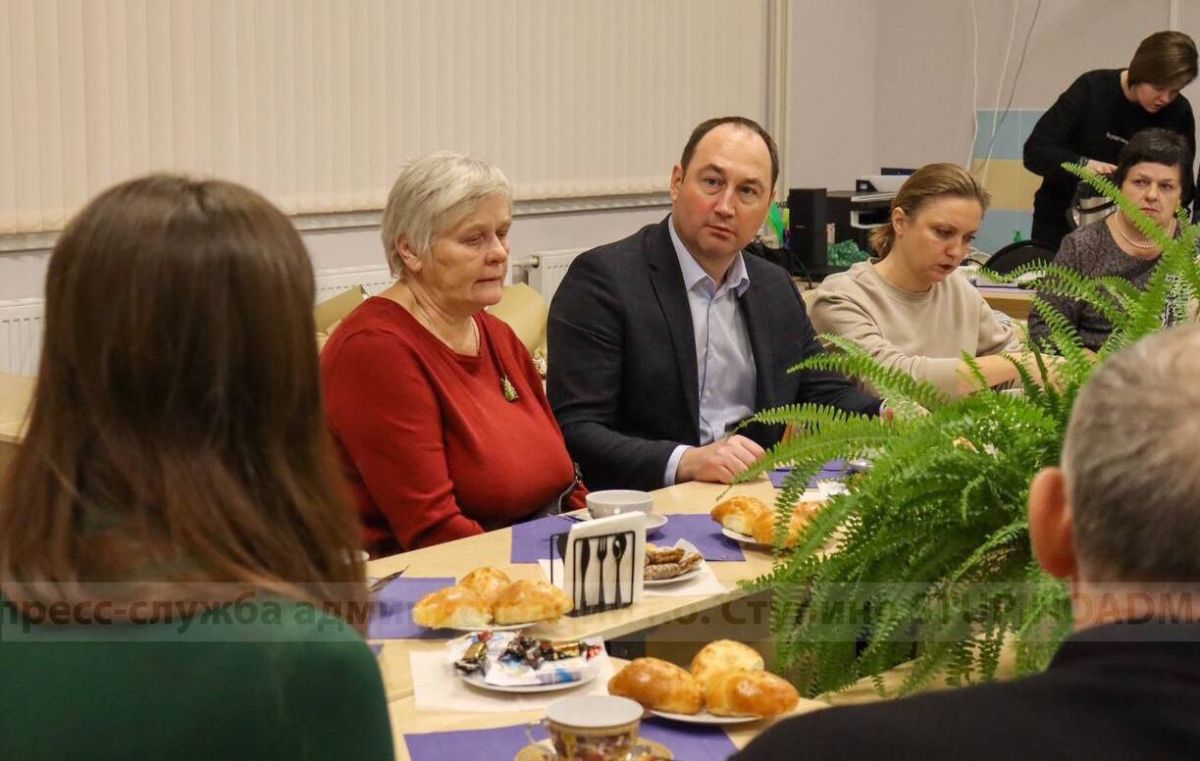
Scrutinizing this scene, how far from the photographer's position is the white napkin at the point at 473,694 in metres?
1.62

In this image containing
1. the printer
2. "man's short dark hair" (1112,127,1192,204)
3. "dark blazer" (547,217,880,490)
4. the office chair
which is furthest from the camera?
the printer

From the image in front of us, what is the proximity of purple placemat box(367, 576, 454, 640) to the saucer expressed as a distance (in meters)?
0.35

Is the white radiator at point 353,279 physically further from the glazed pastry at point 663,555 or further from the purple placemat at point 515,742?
the purple placemat at point 515,742

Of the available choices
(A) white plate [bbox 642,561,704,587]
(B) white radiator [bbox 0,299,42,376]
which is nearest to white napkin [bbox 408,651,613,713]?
(A) white plate [bbox 642,561,704,587]

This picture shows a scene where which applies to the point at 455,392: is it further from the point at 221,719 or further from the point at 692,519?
the point at 221,719

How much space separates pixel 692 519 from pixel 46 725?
153cm

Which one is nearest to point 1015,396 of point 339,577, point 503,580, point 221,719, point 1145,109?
point 503,580

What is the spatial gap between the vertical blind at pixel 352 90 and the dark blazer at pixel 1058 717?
12.4 feet

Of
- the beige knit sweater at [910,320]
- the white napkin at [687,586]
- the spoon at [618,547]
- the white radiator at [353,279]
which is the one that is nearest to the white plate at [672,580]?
the white napkin at [687,586]

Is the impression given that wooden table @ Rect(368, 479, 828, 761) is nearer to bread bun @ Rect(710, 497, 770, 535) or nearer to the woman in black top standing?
bread bun @ Rect(710, 497, 770, 535)

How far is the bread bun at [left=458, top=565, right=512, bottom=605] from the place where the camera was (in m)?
1.85

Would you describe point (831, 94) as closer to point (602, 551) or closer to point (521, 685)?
point (602, 551)

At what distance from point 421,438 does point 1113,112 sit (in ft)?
14.6

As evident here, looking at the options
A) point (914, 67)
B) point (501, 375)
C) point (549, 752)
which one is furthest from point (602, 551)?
point (914, 67)
